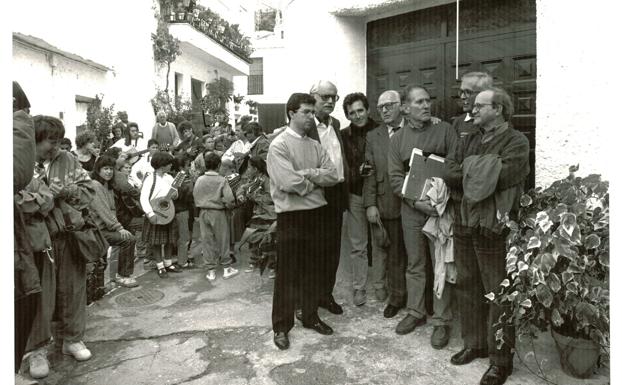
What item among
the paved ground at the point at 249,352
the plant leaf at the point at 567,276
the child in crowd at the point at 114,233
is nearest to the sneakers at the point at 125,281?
the child in crowd at the point at 114,233

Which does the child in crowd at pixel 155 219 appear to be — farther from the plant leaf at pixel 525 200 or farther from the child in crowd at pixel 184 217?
the plant leaf at pixel 525 200

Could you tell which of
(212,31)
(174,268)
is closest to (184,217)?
(174,268)

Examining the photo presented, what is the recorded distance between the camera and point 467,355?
12.1ft

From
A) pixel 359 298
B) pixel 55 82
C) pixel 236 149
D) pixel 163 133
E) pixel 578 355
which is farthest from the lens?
pixel 163 133

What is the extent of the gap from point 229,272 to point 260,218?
2.77ft

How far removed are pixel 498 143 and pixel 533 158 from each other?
1363mm

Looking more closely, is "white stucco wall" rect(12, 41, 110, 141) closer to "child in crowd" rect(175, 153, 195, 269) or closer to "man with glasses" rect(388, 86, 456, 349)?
"child in crowd" rect(175, 153, 195, 269)

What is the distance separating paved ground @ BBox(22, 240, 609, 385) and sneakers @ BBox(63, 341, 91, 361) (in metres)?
0.05

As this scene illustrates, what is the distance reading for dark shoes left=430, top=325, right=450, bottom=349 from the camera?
13.0 feet

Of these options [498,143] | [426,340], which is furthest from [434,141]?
[426,340]

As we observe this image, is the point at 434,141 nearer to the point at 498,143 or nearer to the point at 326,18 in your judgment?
the point at 498,143

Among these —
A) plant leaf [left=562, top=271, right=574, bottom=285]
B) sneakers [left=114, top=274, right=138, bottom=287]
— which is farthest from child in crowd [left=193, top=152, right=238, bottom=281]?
plant leaf [left=562, top=271, right=574, bottom=285]

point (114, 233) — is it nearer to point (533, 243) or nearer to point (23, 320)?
point (23, 320)

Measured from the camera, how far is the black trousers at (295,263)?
4074 mm
